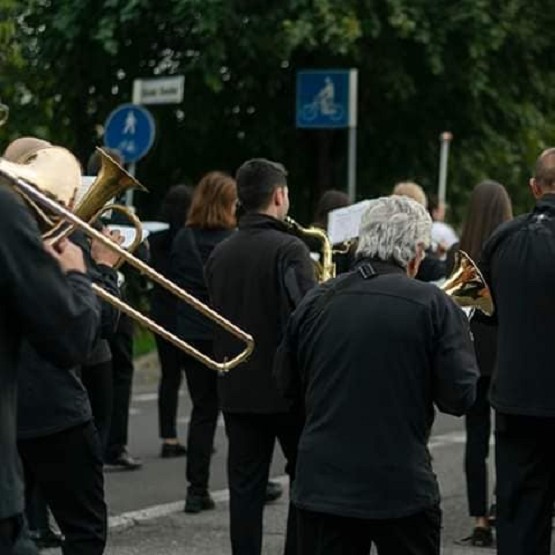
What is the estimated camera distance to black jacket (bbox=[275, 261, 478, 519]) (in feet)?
18.4

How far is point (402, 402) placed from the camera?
18.4 feet

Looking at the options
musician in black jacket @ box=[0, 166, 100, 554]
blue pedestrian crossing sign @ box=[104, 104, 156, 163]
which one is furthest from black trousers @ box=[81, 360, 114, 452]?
blue pedestrian crossing sign @ box=[104, 104, 156, 163]

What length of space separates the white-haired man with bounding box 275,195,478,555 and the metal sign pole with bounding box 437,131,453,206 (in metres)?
11.2

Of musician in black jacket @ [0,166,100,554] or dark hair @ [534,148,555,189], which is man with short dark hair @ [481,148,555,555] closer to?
dark hair @ [534,148,555,189]

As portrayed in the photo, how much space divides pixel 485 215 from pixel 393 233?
2866mm

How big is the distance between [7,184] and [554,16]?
44.2 ft

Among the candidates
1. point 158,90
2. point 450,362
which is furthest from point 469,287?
point 158,90

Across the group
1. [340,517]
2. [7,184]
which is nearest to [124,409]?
[340,517]

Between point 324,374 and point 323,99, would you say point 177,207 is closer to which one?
point 323,99

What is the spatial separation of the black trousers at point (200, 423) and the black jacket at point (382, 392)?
12.7 feet

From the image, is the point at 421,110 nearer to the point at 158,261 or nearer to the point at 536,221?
the point at 158,261

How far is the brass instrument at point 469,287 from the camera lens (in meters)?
7.05

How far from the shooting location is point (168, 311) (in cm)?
1148

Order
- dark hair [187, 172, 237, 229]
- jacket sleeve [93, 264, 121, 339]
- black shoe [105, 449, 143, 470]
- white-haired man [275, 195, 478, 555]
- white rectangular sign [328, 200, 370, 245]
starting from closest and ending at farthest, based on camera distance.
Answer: white-haired man [275, 195, 478, 555]
jacket sleeve [93, 264, 121, 339]
white rectangular sign [328, 200, 370, 245]
dark hair [187, 172, 237, 229]
black shoe [105, 449, 143, 470]
